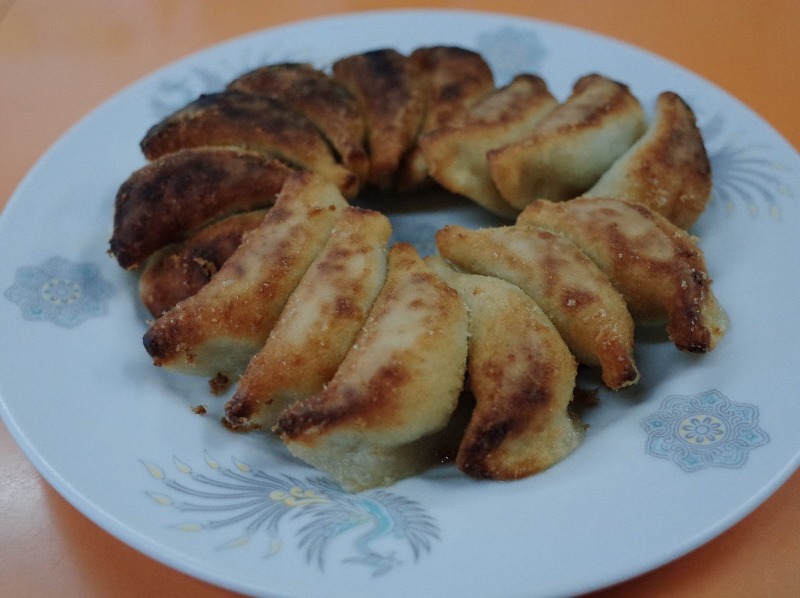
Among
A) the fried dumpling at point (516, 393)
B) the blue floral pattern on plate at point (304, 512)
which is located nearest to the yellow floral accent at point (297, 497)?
the blue floral pattern on plate at point (304, 512)

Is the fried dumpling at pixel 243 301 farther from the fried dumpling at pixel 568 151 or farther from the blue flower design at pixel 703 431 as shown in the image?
the blue flower design at pixel 703 431

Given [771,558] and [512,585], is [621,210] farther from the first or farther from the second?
[512,585]

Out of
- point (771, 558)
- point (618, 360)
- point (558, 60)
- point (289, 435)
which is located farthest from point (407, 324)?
point (558, 60)

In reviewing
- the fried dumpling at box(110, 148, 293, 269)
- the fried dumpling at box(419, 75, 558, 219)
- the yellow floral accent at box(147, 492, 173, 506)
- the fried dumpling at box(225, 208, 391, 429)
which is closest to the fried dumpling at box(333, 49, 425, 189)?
the fried dumpling at box(419, 75, 558, 219)

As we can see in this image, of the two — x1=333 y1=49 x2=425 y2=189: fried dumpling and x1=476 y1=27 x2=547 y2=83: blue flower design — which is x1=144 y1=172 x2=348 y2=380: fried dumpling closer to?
x1=333 y1=49 x2=425 y2=189: fried dumpling

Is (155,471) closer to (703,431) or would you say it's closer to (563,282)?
(563,282)

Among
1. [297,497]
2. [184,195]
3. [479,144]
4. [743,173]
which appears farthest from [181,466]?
[743,173]

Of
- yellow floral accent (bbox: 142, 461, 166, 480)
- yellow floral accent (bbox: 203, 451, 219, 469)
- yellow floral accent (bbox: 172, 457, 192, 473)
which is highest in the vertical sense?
yellow floral accent (bbox: 142, 461, 166, 480)
